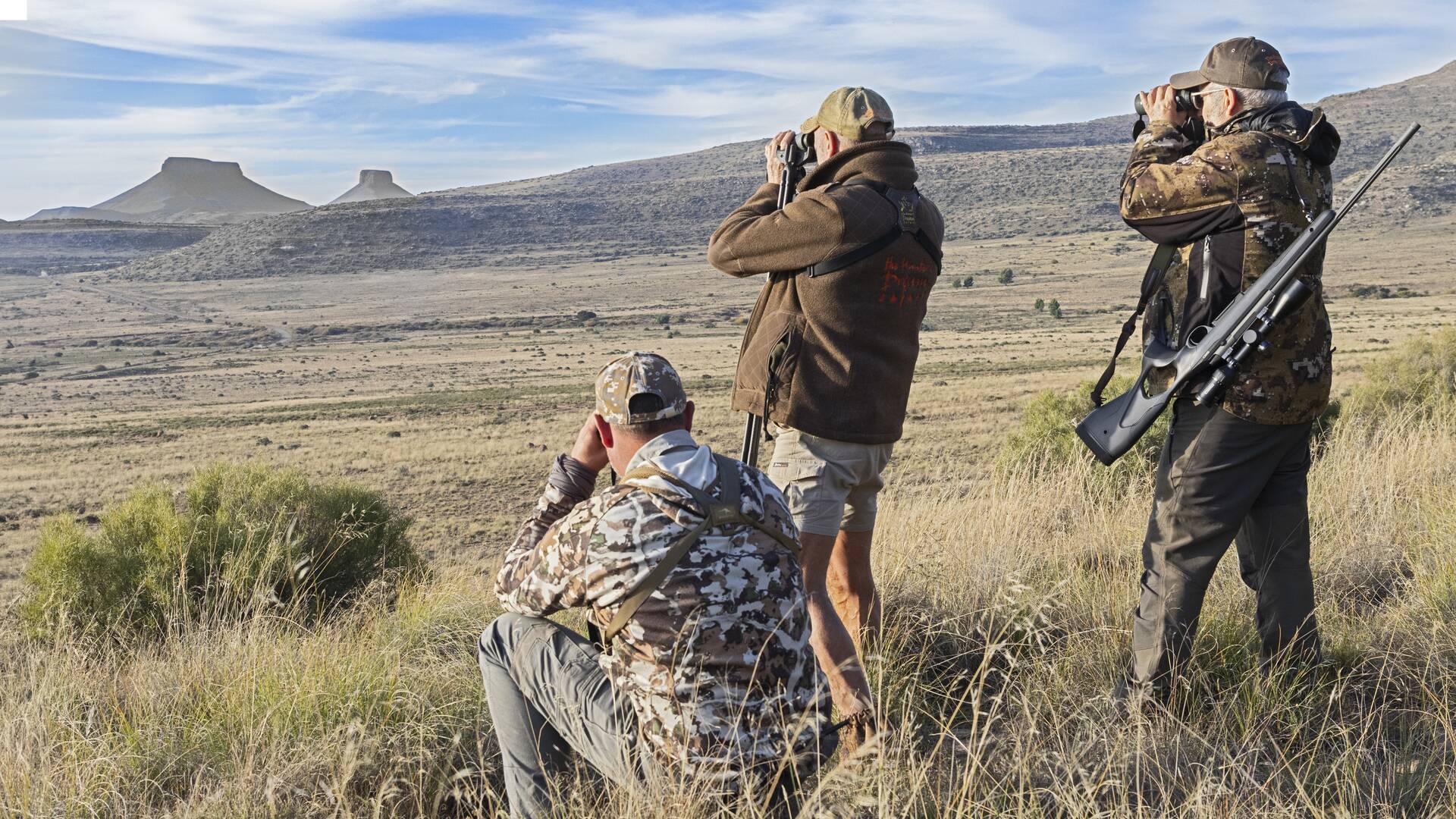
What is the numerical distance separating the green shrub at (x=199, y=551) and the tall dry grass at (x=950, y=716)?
6.99 ft

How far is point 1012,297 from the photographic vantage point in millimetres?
68188

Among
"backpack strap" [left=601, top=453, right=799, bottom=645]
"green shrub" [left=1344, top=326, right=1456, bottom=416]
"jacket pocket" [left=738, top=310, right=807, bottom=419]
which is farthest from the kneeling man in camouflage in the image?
"green shrub" [left=1344, top=326, right=1456, bottom=416]

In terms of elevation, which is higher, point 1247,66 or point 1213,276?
point 1247,66

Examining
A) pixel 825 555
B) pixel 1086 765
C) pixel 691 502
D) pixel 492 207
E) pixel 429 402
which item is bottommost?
pixel 429 402

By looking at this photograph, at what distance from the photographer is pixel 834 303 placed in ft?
9.83

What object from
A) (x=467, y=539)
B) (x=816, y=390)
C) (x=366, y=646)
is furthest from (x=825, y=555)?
(x=467, y=539)

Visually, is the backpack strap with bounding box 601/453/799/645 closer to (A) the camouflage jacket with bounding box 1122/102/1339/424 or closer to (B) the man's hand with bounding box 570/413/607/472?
(B) the man's hand with bounding box 570/413/607/472

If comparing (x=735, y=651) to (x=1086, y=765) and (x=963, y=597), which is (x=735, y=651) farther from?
(x=963, y=597)

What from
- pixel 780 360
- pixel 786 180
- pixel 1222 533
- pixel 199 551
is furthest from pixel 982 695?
pixel 199 551

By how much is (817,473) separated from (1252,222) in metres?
1.27

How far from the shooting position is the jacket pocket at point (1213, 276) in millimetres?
2850

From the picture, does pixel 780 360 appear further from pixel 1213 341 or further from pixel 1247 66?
pixel 1247 66

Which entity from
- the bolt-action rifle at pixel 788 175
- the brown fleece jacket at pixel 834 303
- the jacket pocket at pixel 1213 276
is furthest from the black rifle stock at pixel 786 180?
the jacket pocket at pixel 1213 276

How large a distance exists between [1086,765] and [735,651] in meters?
0.93
